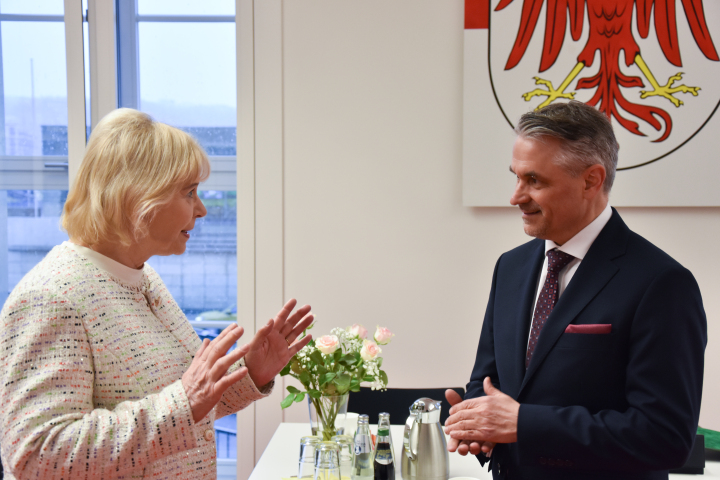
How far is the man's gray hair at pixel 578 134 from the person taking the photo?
5.16ft

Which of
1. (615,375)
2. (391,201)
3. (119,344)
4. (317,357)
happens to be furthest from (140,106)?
(615,375)

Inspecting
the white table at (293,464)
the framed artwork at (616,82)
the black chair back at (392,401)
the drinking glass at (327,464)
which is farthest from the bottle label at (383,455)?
the framed artwork at (616,82)

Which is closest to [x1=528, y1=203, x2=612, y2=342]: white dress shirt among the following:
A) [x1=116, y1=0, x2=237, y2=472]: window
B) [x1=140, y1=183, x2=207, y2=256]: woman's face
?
[x1=140, y1=183, x2=207, y2=256]: woman's face

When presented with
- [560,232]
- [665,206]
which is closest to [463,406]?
[560,232]

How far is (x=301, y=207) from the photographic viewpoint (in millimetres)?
2893

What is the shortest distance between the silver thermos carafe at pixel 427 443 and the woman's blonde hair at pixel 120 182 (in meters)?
0.97

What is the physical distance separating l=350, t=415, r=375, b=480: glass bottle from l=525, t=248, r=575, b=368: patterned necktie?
1.75 ft

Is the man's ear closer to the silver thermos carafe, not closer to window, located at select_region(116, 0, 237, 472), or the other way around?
the silver thermos carafe

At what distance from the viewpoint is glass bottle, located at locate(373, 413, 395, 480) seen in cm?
173

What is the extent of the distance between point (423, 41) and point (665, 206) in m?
1.42

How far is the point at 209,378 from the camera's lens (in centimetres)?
119

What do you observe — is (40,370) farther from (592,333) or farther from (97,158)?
(592,333)

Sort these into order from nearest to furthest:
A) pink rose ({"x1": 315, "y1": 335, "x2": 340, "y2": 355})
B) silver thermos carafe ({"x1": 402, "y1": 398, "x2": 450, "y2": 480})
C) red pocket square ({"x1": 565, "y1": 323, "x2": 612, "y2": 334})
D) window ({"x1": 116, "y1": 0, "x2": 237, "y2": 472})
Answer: red pocket square ({"x1": 565, "y1": 323, "x2": 612, "y2": 334}) < silver thermos carafe ({"x1": 402, "y1": 398, "x2": 450, "y2": 480}) < pink rose ({"x1": 315, "y1": 335, "x2": 340, "y2": 355}) < window ({"x1": 116, "y1": 0, "x2": 237, "y2": 472})

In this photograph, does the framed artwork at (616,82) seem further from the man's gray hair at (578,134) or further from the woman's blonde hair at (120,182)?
the woman's blonde hair at (120,182)
